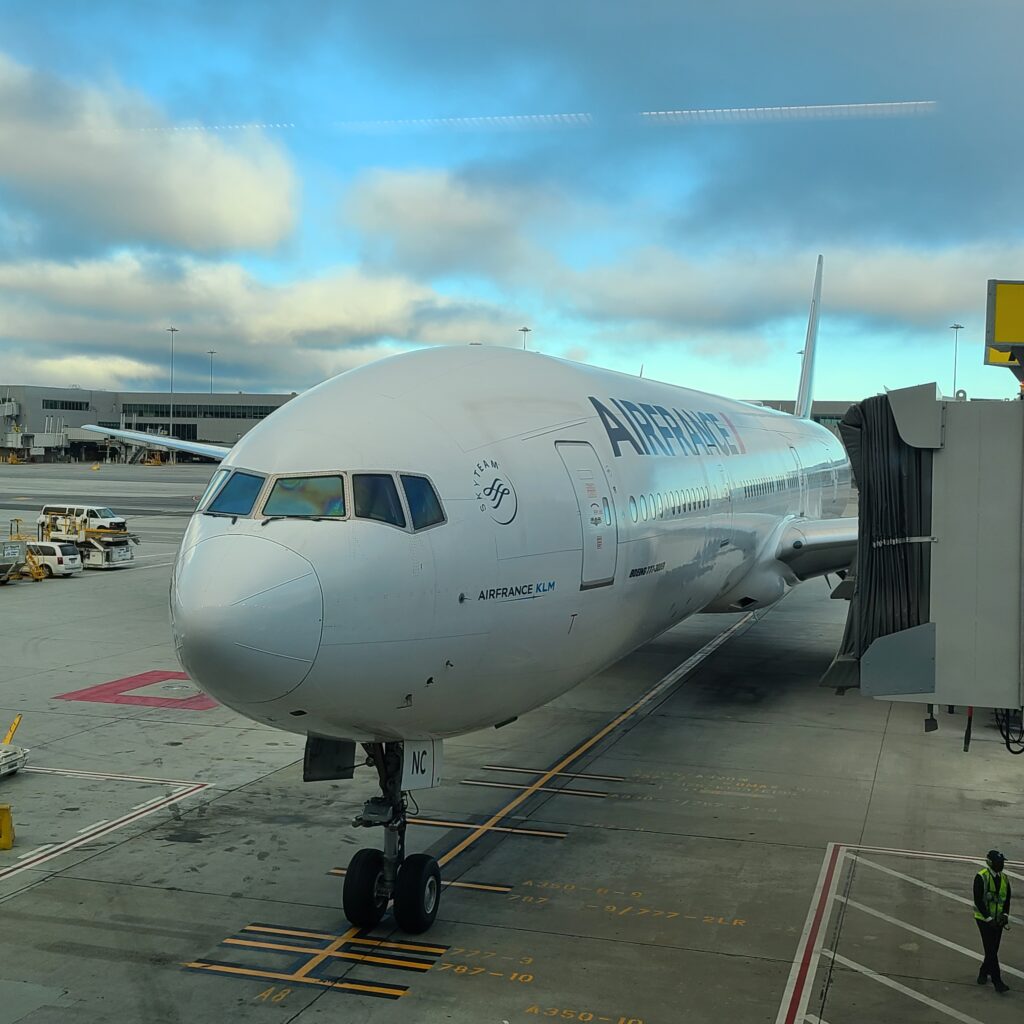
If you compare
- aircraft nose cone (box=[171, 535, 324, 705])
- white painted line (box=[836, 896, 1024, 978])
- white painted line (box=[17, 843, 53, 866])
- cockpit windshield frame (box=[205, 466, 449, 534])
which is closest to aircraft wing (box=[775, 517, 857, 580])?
white painted line (box=[836, 896, 1024, 978])

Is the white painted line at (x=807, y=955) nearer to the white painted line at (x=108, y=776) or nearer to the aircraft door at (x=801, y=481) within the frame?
the white painted line at (x=108, y=776)

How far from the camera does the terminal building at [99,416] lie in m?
134

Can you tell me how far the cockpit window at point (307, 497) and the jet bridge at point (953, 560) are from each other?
4822mm

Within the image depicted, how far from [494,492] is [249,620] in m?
2.72

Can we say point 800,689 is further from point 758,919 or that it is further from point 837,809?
point 758,919

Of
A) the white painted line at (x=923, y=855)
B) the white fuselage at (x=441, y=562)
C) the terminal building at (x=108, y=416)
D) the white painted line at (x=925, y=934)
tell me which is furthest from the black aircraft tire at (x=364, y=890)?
the terminal building at (x=108, y=416)

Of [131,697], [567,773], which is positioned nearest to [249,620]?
[567,773]

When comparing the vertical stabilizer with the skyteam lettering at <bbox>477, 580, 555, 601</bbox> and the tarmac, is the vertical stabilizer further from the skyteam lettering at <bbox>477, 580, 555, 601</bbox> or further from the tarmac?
the skyteam lettering at <bbox>477, 580, 555, 601</bbox>

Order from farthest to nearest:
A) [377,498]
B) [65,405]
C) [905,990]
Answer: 1. [65,405]
2. [905,990]
3. [377,498]

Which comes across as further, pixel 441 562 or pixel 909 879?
pixel 909 879

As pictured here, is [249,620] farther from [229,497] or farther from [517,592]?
[517,592]

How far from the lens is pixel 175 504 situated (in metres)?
73.2

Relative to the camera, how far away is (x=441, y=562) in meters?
9.33

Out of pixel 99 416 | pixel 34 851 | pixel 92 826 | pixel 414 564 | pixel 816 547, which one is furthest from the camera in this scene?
pixel 99 416
